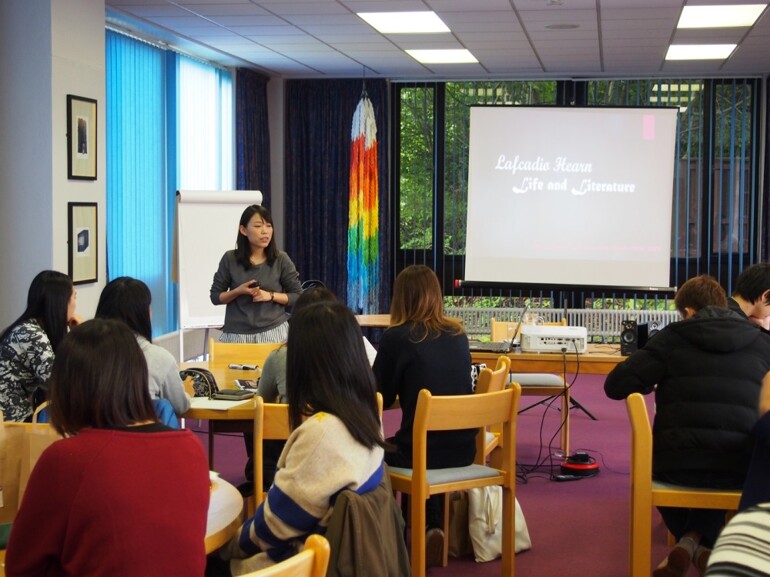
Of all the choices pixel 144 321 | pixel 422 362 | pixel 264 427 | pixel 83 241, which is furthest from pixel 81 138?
pixel 264 427

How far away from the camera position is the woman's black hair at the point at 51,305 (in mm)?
3926

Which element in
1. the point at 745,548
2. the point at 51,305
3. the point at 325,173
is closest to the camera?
the point at 745,548

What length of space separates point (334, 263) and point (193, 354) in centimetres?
212

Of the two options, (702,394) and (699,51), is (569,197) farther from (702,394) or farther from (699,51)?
(702,394)

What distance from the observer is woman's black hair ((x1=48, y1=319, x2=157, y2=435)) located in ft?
6.31

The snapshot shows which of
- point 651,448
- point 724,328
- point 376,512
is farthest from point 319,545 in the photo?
point 724,328

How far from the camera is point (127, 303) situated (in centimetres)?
351

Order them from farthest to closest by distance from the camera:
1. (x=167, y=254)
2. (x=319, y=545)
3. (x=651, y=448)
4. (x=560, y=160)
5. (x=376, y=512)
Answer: (x=167, y=254) < (x=560, y=160) < (x=651, y=448) < (x=376, y=512) < (x=319, y=545)

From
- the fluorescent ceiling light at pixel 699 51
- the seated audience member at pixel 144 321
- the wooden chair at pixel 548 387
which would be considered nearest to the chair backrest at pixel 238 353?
the seated audience member at pixel 144 321

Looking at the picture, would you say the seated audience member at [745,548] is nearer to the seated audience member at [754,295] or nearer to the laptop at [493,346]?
the seated audience member at [754,295]

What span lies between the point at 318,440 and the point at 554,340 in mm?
3143

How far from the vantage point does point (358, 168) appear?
10039mm

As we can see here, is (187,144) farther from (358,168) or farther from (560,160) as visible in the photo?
(560,160)

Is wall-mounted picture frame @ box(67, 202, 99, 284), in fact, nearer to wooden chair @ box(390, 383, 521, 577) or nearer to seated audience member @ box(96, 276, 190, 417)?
seated audience member @ box(96, 276, 190, 417)
